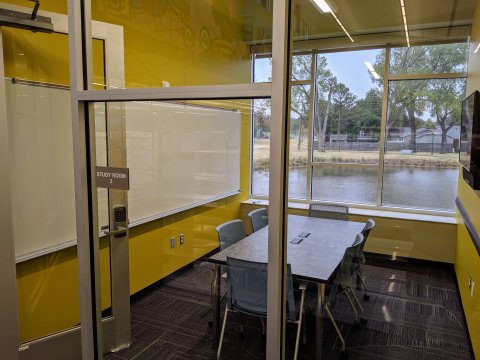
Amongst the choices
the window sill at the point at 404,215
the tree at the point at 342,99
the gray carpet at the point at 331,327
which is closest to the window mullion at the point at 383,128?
the window sill at the point at 404,215

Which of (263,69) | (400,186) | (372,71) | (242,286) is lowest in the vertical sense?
(242,286)

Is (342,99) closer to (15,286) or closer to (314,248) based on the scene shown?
(314,248)

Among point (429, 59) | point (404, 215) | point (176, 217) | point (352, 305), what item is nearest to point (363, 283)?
point (352, 305)

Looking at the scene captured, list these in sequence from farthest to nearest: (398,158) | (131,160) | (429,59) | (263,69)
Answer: (398,158) < (429,59) < (131,160) < (263,69)

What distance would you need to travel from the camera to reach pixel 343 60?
15.8 feet

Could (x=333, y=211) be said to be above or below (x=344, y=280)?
Result: above

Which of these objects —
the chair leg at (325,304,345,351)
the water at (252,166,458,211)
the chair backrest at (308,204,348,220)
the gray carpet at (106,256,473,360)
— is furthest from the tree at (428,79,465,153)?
the chair leg at (325,304,345,351)

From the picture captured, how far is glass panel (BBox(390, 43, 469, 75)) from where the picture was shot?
15.4ft

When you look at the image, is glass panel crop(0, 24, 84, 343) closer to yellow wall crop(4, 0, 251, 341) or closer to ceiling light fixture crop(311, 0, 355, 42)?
yellow wall crop(4, 0, 251, 341)

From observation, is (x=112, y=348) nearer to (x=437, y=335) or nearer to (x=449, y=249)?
(x=437, y=335)

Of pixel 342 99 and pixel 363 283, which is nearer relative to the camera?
pixel 363 283

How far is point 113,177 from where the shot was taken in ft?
5.91

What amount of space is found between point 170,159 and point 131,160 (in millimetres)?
433

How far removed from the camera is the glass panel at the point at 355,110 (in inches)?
187
